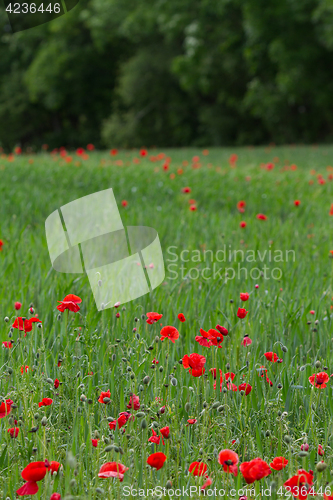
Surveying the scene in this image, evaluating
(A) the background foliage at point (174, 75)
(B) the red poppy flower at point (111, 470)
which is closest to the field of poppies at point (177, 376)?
(B) the red poppy flower at point (111, 470)

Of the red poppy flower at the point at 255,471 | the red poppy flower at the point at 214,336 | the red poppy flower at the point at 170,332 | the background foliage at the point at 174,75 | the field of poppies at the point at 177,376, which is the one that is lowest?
the field of poppies at the point at 177,376

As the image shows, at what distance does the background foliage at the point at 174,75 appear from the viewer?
67.4 ft

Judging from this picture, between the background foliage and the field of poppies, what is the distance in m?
15.4

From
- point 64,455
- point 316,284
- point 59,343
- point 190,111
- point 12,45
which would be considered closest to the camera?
point 64,455

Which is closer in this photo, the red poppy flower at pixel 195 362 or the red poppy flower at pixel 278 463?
the red poppy flower at pixel 278 463

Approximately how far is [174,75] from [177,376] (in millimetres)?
28963

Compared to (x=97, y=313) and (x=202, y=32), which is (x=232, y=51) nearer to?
(x=202, y=32)

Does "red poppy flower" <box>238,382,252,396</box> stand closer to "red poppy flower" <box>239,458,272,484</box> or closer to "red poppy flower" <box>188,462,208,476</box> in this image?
"red poppy flower" <box>188,462,208,476</box>

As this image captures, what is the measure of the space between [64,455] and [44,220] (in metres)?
3.48

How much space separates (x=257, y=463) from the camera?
40.6 inches

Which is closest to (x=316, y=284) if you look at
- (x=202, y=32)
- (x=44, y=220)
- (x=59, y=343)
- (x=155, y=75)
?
(x=59, y=343)

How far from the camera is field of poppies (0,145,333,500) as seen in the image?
4.29 ft

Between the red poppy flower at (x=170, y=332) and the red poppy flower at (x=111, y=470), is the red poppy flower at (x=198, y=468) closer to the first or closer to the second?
the red poppy flower at (x=111, y=470)

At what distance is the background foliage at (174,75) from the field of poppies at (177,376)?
15362 millimetres
